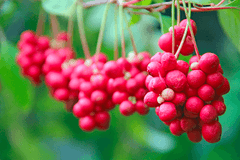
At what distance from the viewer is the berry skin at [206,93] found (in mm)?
495

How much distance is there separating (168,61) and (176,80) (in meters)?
0.04

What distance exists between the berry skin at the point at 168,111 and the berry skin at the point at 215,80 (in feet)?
0.29

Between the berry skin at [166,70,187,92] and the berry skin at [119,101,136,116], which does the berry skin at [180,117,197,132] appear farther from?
the berry skin at [119,101,136,116]

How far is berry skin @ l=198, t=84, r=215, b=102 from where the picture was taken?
50 cm

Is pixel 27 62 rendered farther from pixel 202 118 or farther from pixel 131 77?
pixel 202 118

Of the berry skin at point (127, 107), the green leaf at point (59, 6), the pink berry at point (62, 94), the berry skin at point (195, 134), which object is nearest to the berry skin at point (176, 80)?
the berry skin at point (195, 134)

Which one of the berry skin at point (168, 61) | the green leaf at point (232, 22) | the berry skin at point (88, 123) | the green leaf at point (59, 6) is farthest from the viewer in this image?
the green leaf at point (59, 6)

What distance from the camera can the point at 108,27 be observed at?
1632mm

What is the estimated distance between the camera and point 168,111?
49 centimetres

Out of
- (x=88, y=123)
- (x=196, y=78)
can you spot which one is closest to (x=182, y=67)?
(x=196, y=78)

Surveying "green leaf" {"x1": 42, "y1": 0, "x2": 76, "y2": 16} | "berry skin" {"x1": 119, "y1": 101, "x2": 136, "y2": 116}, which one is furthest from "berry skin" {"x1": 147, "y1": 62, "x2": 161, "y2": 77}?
"green leaf" {"x1": 42, "y1": 0, "x2": 76, "y2": 16}

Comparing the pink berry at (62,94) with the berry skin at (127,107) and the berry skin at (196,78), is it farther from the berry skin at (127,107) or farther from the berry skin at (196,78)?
the berry skin at (196,78)

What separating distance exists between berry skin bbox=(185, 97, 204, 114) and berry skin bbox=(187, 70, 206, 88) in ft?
0.09

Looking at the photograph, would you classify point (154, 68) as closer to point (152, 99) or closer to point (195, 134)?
point (152, 99)
